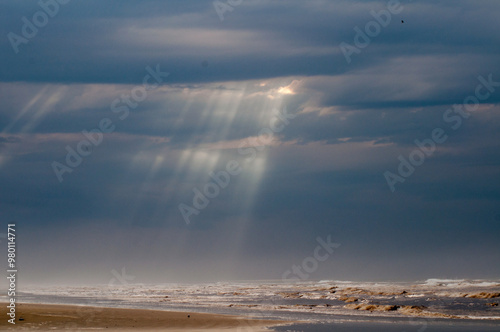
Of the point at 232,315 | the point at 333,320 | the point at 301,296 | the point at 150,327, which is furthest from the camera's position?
the point at 301,296

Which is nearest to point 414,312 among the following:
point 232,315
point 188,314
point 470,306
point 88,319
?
point 470,306

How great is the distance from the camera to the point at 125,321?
1556 inches

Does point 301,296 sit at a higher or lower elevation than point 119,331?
higher

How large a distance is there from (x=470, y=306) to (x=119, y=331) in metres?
29.6

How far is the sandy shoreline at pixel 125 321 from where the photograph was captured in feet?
118

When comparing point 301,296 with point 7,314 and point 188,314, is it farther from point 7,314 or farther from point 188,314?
point 7,314

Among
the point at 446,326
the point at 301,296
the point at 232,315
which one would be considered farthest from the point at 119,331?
the point at 301,296

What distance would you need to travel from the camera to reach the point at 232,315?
43781 millimetres

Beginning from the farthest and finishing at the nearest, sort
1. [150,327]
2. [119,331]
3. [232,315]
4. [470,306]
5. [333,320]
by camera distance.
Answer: [470,306] < [232,315] < [333,320] < [150,327] < [119,331]

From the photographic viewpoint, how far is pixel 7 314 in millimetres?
41781

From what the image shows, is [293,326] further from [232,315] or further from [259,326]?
[232,315]

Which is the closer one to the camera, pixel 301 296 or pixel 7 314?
pixel 7 314

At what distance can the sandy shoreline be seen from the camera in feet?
118

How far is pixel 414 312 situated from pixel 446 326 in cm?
929
